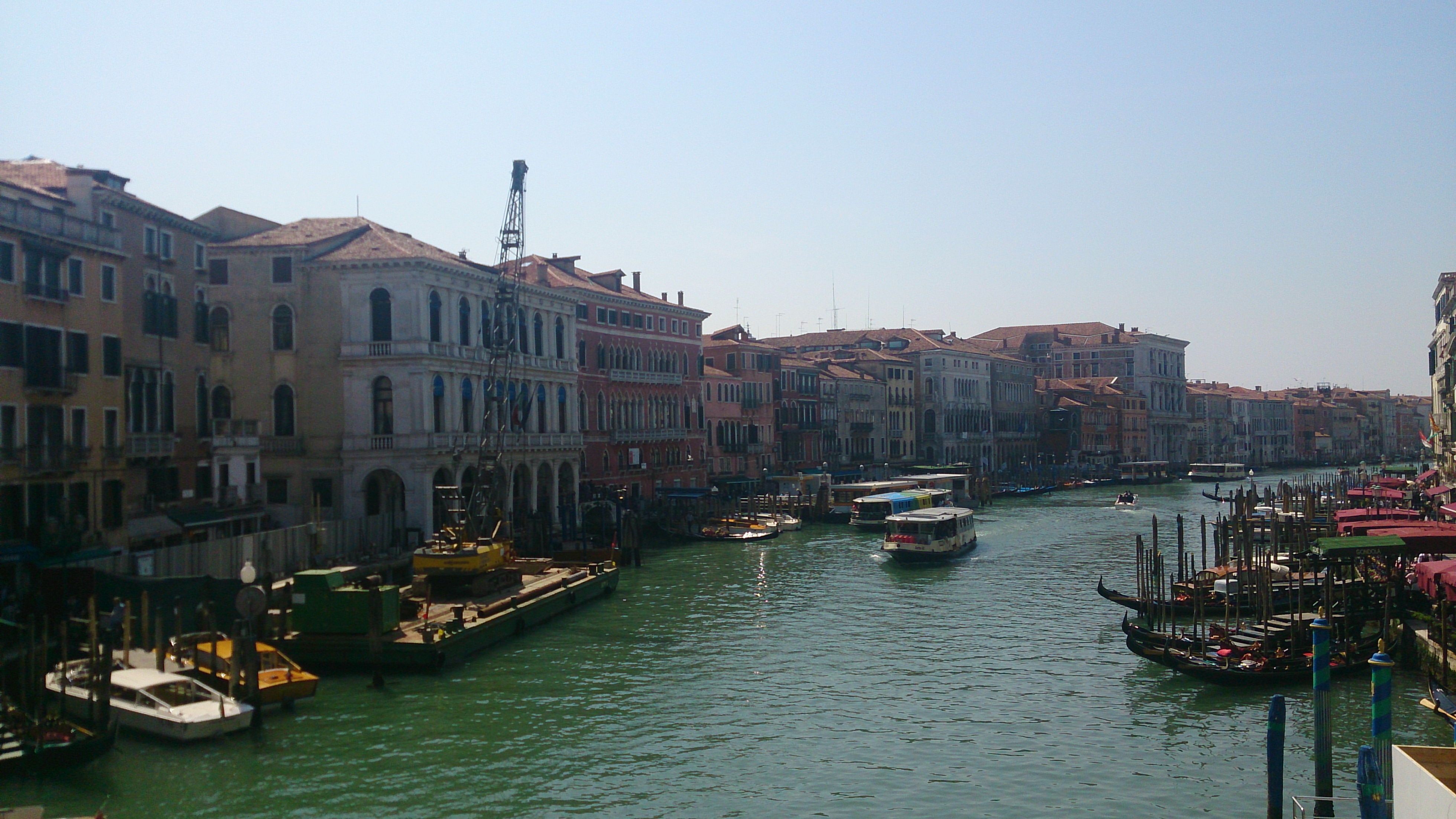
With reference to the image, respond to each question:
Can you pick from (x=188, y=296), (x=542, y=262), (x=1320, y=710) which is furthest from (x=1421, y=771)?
(x=542, y=262)

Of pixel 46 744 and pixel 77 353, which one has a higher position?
pixel 77 353

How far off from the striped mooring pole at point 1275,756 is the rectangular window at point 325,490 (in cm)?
2681

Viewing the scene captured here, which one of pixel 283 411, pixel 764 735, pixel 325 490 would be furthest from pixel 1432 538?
pixel 283 411

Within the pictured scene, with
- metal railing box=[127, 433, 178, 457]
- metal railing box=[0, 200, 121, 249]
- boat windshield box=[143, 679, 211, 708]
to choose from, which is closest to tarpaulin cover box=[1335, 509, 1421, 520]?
boat windshield box=[143, 679, 211, 708]

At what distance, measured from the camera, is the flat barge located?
20.9m

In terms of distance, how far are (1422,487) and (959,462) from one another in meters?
36.1

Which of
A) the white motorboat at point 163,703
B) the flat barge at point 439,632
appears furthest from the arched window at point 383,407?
the white motorboat at point 163,703

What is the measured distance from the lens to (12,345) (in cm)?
2205

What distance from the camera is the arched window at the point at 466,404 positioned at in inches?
1390

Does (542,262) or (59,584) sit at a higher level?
(542,262)

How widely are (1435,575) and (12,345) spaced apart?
24.5 meters

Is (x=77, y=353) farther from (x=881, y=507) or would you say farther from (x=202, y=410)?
(x=881, y=507)

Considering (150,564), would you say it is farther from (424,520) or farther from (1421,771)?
(1421,771)

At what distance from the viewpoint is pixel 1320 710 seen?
12.9m
